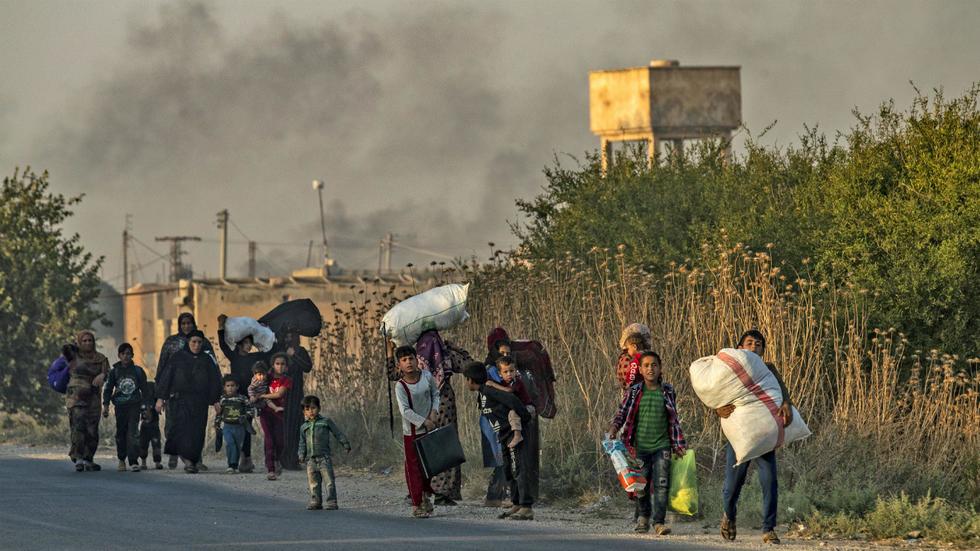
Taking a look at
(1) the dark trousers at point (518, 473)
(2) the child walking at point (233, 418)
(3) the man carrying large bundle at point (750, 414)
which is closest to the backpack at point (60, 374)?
(2) the child walking at point (233, 418)

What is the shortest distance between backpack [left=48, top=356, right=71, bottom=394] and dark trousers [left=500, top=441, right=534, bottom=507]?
8748 millimetres

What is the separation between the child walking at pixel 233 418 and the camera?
2241 cm

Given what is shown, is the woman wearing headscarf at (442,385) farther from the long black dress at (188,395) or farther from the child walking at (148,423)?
the child walking at (148,423)

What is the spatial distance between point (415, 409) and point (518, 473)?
45.2 inches

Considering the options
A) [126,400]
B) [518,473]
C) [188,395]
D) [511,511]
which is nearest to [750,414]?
[518,473]

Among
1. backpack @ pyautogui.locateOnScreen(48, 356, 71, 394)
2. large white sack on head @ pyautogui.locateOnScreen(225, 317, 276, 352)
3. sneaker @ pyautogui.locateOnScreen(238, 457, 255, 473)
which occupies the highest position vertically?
large white sack on head @ pyautogui.locateOnScreen(225, 317, 276, 352)

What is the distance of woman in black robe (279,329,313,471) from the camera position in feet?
75.1

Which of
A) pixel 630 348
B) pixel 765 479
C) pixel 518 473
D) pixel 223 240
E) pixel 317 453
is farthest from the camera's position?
pixel 223 240

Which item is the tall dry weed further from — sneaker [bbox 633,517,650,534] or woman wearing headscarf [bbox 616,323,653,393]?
sneaker [bbox 633,517,650,534]

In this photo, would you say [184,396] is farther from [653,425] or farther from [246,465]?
[653,425]

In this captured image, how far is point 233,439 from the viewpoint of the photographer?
22.6m

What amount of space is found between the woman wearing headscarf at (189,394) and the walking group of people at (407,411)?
0.5 inches

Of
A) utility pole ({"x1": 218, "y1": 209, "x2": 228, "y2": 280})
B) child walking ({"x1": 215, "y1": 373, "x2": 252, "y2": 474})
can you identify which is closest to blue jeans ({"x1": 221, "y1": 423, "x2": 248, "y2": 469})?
child walking ({"x1": 215, "y1": 373, "x2": 252, "y2": 474})

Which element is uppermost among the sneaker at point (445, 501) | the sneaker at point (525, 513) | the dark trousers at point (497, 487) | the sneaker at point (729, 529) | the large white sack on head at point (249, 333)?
the large white sack on head at point (249, 333)
